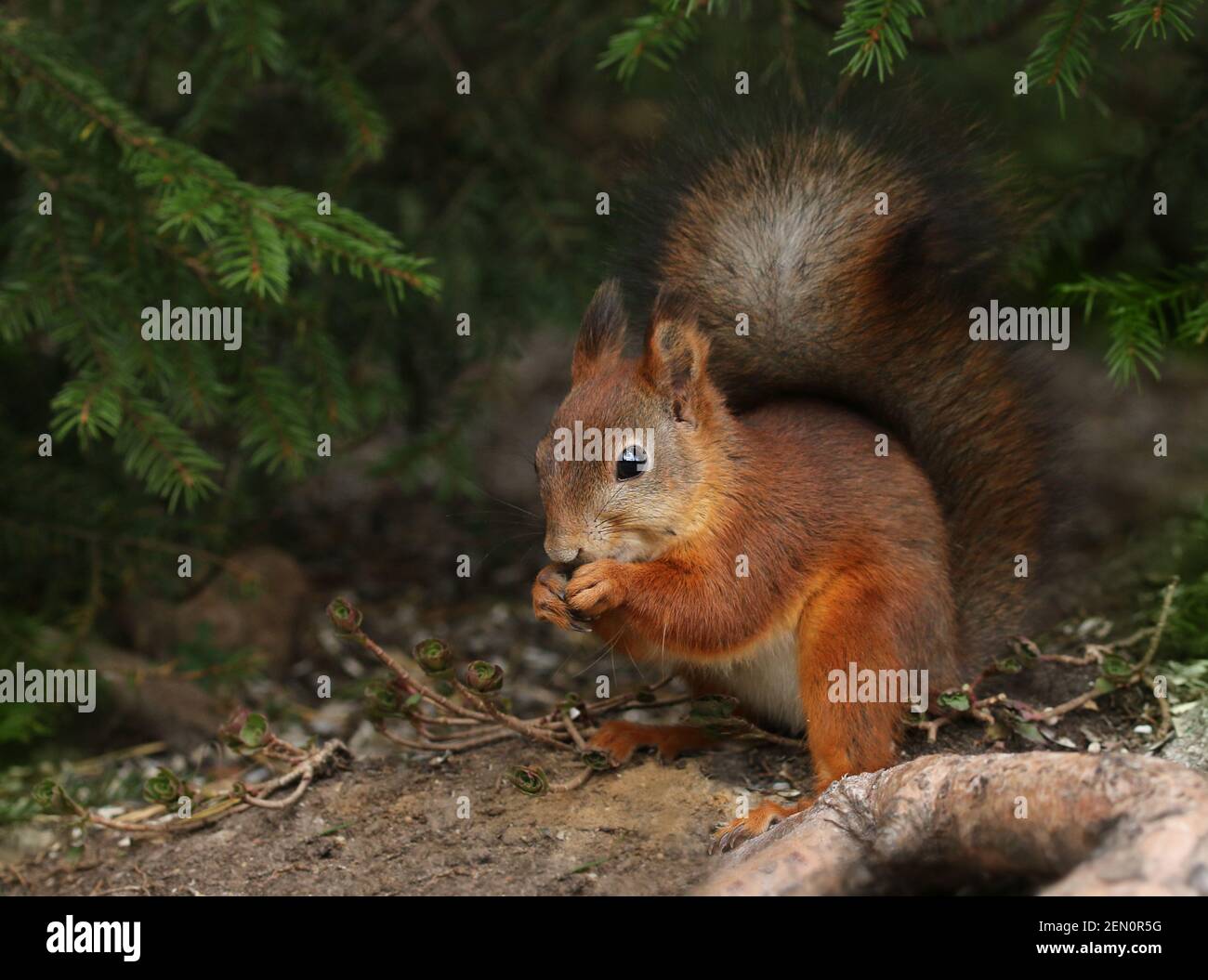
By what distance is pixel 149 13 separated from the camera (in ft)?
10.2

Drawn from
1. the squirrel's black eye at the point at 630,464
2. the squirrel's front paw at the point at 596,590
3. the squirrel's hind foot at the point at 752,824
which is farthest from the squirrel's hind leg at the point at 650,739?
the squirrel's black eye at the point at 630,464

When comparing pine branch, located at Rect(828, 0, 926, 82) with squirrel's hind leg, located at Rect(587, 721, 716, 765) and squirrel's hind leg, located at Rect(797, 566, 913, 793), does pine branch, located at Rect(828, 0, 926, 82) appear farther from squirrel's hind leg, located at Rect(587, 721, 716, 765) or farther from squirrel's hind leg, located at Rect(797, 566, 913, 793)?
squirrel's hind leg, located at Rect(587, 721, 716, 765)

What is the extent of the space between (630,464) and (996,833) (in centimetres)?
81

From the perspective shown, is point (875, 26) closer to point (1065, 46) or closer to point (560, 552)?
point (1065, 46)

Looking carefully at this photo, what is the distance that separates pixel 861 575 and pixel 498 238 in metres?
1.83

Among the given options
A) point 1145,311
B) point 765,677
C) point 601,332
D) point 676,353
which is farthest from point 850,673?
point 1145,311

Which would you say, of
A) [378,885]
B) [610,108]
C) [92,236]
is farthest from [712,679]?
[610,108]

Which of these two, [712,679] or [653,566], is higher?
[653,566]

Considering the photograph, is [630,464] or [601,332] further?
[601,332]

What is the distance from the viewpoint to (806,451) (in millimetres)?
2369

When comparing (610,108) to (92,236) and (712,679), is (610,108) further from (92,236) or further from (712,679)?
(712,679)

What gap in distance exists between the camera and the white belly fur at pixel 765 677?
2.27m

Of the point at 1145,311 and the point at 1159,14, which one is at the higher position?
the point at 1159,14

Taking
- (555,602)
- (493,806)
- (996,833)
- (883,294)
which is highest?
(883,294)
